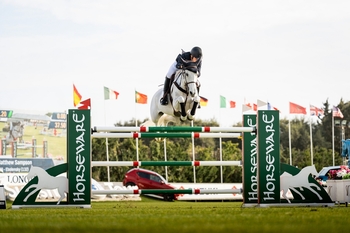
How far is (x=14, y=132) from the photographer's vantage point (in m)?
42.7

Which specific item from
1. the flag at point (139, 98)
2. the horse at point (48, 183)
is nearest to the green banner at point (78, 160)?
the horse at point (48, 183)

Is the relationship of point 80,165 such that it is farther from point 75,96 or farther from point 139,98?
point 139,98

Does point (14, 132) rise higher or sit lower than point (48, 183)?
higher

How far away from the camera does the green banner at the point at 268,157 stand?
10.0m

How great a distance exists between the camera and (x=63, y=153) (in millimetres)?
43750

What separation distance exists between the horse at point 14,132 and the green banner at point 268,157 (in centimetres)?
3433

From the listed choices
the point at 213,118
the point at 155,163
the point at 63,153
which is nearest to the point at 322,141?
the point at 213,118

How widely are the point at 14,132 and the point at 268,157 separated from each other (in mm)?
34492

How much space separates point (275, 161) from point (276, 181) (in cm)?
29

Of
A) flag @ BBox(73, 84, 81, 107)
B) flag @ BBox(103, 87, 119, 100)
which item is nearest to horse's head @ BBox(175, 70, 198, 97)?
flag @ BBox(73, 84, 81, 107)

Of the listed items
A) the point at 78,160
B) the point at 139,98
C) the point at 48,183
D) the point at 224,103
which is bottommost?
the point at 48,183

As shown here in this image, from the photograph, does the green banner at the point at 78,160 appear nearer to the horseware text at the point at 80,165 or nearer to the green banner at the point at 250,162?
the horseware text at the point at 80,165

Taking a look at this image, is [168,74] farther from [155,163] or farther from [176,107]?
[155,163]

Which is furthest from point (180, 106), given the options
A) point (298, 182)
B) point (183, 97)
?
point (298, 182)
